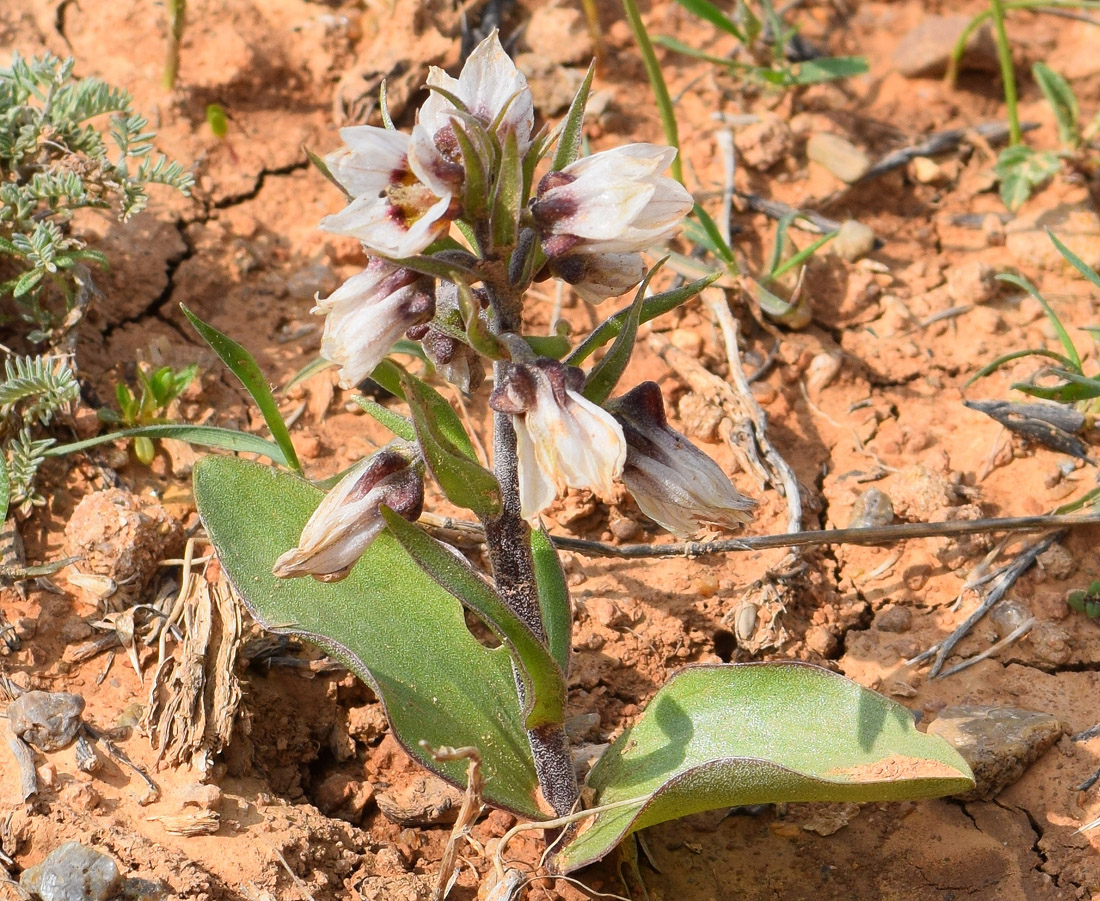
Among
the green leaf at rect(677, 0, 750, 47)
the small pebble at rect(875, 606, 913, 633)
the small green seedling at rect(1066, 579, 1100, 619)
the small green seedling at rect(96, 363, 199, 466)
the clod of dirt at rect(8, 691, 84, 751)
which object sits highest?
the green leaf at rect(677, 0, 750, 47)

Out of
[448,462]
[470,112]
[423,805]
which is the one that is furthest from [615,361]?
[423,805]

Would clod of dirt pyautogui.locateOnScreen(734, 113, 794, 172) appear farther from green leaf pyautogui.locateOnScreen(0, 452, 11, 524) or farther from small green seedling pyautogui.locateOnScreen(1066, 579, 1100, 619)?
green leaf pyautogui.locateOnScreen(0, 452, 11, 524)

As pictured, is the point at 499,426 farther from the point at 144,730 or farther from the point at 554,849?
the point at 144,730

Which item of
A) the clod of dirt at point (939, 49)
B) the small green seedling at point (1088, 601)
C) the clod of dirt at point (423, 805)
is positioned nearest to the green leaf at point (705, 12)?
the clod of dirt at point (939, 49)

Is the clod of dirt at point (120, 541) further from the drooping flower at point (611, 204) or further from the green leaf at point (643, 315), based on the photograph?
the drooping flower at point (611, 204)

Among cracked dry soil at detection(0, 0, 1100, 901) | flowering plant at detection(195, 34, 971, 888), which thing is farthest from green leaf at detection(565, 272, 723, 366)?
cracked dry soil at detection(0, 0, 1100, 901)

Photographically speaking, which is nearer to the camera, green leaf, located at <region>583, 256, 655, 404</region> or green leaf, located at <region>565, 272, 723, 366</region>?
green leaf, located at <region>583, 256, 655, 404</region>
